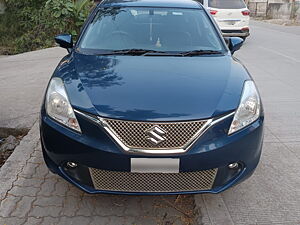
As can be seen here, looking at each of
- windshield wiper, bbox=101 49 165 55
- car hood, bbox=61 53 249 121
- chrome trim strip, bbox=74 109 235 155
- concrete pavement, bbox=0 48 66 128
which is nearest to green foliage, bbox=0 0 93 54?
concrete pavement, bbox=0 48 66 128

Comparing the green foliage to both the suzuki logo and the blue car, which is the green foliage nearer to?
the blue car

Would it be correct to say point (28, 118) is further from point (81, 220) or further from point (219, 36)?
point (219, 36)

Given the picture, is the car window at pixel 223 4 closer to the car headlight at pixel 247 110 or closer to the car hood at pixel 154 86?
the car hood at pixel 154 86

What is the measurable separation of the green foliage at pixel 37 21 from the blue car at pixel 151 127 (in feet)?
26.5

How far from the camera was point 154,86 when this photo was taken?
2402mm

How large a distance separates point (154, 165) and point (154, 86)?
→ 628mm

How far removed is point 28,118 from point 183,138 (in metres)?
2.89

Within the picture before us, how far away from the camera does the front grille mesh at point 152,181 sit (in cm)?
220

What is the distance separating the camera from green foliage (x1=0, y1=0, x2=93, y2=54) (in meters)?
10.3

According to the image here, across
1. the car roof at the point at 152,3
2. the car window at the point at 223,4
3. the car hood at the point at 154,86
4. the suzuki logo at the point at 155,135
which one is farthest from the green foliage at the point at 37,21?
the suzuki logo at the point at 155,135

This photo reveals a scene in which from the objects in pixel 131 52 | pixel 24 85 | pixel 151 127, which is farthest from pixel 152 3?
pixel 24 85

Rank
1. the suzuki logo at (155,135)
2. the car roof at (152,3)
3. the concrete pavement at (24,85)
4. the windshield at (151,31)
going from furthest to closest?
the concrete pavement at (24,85)
the car roof at (152,3)
the windshield at (151,31)
the suzuki logo at (155,135)

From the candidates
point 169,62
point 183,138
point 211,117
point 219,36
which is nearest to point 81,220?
point 183,138

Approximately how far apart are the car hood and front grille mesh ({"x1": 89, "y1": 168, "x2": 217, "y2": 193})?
0.41 m
